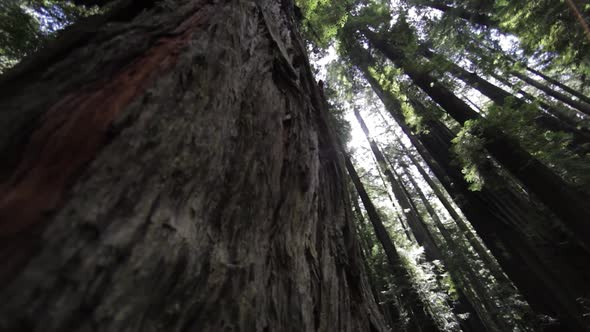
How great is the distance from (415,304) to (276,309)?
8.52 metres

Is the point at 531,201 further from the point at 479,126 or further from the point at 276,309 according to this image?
the point at 276,309

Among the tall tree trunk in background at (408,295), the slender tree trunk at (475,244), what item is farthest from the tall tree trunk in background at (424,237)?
the tall tree trunk in background at (408,295)

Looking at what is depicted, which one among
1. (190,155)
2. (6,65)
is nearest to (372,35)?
(6,65)

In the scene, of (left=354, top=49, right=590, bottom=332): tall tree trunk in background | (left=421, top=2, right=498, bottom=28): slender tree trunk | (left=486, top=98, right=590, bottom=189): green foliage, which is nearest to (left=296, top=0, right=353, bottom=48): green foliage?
(left=421, top=2, right=498, bottom=28): slender tree trunk

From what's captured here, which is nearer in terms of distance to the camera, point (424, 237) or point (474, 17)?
point (474, 17)

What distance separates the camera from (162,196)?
1.02 meters

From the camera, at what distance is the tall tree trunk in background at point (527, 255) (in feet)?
15.0

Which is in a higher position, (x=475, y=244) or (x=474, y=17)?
(x=474, y=17)

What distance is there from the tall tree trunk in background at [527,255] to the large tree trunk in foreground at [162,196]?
4701 mm

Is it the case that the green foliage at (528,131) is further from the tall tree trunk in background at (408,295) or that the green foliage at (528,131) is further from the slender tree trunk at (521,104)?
the tall tree trunk in background at (408,295)

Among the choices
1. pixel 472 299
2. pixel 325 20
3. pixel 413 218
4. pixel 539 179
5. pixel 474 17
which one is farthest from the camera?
pixel 413 218

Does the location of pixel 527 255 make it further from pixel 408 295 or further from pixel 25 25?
pixel 25 25

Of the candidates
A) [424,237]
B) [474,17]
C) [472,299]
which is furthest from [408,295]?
[472,299]

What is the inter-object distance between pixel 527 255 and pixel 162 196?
6366 mm
